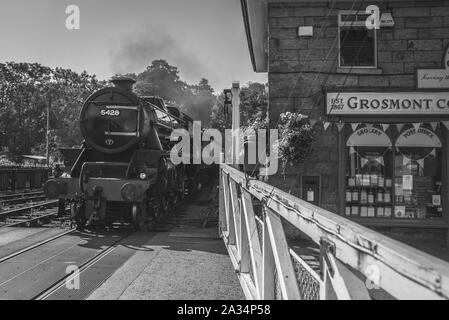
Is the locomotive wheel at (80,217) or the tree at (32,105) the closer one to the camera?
the locomotive wheel at (80,217)

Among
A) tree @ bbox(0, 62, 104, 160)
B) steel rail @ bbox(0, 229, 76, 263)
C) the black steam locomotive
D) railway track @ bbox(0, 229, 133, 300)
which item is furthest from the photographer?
tree @ bbox(0, 62, 104, 160)

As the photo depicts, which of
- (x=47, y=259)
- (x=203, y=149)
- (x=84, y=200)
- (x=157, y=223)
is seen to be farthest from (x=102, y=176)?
(x=203, y=149)

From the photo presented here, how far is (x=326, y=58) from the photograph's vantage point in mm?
8383

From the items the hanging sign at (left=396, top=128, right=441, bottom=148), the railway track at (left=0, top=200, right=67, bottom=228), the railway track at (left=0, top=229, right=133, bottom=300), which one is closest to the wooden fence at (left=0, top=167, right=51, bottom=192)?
the railway track at (left=0, top=200, right=67, bottom=228)

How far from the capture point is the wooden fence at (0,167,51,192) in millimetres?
18469

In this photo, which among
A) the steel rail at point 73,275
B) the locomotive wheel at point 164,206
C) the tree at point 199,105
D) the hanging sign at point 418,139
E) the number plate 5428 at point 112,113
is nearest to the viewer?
the steel rail at point 73,275

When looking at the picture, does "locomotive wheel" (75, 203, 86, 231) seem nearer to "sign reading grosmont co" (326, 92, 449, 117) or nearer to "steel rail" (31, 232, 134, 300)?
"steel rail" (31, 232, 134, 300)

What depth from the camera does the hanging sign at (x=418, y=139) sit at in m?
8.26

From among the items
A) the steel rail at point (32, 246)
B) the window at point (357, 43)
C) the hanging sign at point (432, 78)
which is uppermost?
the window at point (357, 43)

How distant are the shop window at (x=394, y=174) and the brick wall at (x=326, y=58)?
436mm

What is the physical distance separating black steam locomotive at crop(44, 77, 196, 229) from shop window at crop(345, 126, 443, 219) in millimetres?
4035

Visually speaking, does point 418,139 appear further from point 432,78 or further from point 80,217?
point 80,217

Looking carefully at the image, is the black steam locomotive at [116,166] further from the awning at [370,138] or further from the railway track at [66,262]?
the awning at [370,138]

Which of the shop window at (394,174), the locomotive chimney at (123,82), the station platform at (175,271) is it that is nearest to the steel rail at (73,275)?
the station platform at (175,271)
